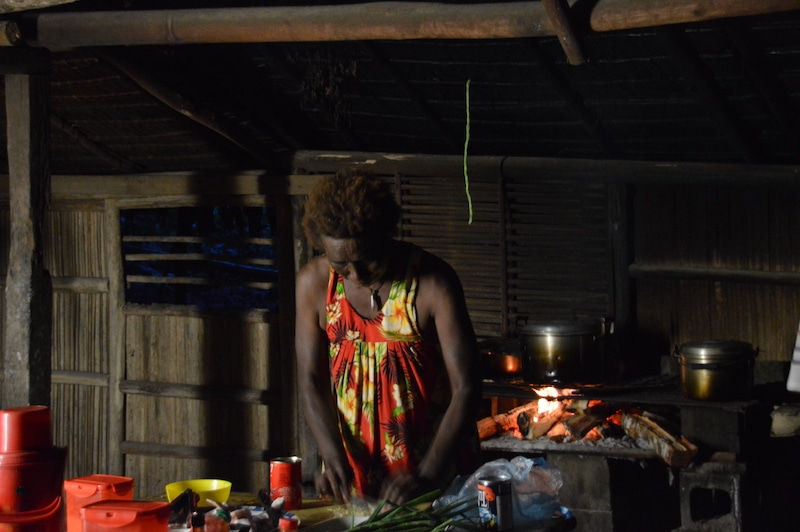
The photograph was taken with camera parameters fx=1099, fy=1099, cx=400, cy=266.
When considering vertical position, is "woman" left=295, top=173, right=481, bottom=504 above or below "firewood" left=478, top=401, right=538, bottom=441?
above

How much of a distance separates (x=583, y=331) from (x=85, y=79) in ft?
12.1

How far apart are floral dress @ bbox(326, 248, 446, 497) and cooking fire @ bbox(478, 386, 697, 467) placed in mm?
2307

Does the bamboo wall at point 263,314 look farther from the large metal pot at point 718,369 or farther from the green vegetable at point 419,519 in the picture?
the green vegetable at point 419,519

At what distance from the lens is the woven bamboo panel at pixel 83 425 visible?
884 centimetres

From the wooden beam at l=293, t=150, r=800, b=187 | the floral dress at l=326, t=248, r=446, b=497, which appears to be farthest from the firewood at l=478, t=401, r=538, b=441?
the floral dress at l=326, t=248, r=446, b=497

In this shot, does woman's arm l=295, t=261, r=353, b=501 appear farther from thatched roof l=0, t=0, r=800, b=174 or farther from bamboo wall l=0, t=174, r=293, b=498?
bamboo wall l=0, t=174, r=293, b=498

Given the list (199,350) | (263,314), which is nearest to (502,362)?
(263,314)

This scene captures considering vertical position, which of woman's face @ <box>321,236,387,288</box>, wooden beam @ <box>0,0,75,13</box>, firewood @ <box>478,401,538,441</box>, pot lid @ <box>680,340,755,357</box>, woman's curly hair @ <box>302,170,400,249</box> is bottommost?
firewood @ <box>478,401,538,441</box>

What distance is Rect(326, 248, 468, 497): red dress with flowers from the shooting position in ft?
13.6

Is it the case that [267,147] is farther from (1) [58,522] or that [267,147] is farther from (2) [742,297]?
(1) [58,522]

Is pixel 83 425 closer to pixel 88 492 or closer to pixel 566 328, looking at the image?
pixel 566 328

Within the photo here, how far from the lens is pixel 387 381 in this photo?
164 inches

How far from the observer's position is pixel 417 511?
3330 mm

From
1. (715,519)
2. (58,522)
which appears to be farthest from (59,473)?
(715,519)
